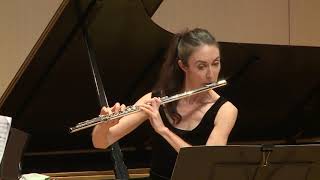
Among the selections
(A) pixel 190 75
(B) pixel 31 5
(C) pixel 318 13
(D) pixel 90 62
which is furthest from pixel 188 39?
(C) pixel 318 13

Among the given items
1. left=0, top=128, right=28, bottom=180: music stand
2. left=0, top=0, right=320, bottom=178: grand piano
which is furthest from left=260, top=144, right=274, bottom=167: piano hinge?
left=0, top=0, right=320, bottom=178: grand piano

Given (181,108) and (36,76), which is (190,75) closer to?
(181,108)

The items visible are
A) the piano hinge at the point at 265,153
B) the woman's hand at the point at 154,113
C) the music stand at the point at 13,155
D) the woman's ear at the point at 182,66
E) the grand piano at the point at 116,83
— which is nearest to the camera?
the piano hinge at the point at 265,153

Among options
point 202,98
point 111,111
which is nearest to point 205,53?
point 202,98

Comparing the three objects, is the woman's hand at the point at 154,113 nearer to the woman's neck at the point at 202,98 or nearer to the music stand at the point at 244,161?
the woman's neck at the point at 202,98

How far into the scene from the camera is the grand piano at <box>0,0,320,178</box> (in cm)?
254

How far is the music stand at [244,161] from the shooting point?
1528 millimetres

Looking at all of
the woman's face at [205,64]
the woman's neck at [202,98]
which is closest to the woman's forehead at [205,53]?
the woman's face at [205,64]

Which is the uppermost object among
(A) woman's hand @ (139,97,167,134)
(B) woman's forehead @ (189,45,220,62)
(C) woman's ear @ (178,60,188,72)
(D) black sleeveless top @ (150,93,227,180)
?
(B) woman's forehead @ (189,45,220,62)

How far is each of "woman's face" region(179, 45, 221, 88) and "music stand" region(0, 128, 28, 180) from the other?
66 cm

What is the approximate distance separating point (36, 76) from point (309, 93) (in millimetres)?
1771

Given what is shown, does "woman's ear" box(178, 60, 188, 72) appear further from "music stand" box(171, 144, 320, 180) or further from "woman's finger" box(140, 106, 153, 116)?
"music stand" box(171, 144, 320, 180)

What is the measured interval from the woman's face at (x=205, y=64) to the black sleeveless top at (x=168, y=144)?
0.40 ft

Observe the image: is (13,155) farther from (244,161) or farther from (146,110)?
(244,161)
